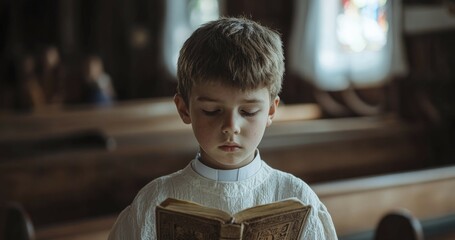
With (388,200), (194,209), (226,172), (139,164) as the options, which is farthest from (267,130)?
(194,209)

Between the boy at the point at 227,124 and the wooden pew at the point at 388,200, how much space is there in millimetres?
2034

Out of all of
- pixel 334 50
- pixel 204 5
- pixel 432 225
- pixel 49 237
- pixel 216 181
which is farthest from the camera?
pixel 204 5

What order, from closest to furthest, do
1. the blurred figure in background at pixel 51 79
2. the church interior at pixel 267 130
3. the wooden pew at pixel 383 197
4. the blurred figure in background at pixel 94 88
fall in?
1. the wooden pew at pixel 383 197
2. the church interior at pixel 267 130
3. the blurred figure in background at pixel 94 88
4. the blurred figure in background at pixel 51 79

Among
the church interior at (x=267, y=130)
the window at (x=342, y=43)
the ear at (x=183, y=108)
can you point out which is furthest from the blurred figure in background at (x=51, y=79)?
the ear at (x=183, y=108)

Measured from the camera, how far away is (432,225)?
4.05 m

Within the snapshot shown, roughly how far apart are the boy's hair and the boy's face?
2 cm

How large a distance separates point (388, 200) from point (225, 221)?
3.09m

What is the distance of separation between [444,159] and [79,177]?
3147mm

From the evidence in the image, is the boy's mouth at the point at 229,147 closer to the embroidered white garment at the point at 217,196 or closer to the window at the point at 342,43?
the embroidered white garment at the point at 217,196

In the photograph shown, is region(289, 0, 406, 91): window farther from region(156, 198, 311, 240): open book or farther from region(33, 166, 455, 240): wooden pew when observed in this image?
region(156, 198, 311, 240): open book

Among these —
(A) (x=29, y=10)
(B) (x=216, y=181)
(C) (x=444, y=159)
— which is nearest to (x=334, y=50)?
(C) (x=444, y=159)

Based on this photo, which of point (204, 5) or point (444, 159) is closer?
point (444, 159)

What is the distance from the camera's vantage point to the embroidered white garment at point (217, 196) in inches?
45.2

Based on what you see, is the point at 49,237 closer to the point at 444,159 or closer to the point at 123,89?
the point at 444,159
